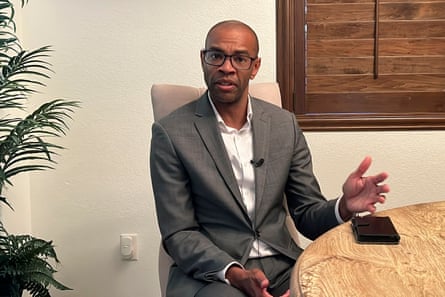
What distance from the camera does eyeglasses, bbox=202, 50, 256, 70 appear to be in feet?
5.30

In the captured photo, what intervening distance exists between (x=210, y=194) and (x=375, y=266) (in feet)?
2.28

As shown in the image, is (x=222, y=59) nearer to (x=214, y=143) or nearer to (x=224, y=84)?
(x=224, y=84)

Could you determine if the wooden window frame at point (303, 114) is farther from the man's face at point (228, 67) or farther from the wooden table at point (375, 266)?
the wooden table at point (375, 266)

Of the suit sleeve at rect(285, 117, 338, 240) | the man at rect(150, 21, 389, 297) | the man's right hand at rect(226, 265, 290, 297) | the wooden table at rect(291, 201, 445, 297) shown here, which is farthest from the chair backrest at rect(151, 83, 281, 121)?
the wooden table at rect(291, 201, 445, 297)

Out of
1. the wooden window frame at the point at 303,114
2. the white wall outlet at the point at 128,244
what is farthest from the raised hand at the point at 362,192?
the white wall outlet at the point at 128,244

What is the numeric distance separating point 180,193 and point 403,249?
713 millimetres

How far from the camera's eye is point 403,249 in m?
1.03

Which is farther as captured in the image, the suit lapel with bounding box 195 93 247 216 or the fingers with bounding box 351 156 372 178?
the suit lapel with bounding box 195 93 247 216

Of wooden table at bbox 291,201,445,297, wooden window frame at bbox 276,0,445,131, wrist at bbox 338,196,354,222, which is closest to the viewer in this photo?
wooden table at bbox 291,201,445,297

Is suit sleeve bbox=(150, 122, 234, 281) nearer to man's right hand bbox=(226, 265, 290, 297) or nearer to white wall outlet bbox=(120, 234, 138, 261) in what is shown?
man's right hand bbox=(226, 265, 290, 297)

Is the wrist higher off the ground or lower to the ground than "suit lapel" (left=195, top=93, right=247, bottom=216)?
lower

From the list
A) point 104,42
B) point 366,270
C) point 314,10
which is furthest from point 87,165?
point 366,270

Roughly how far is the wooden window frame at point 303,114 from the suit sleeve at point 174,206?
0.86m

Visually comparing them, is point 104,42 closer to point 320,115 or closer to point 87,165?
point 87,165
